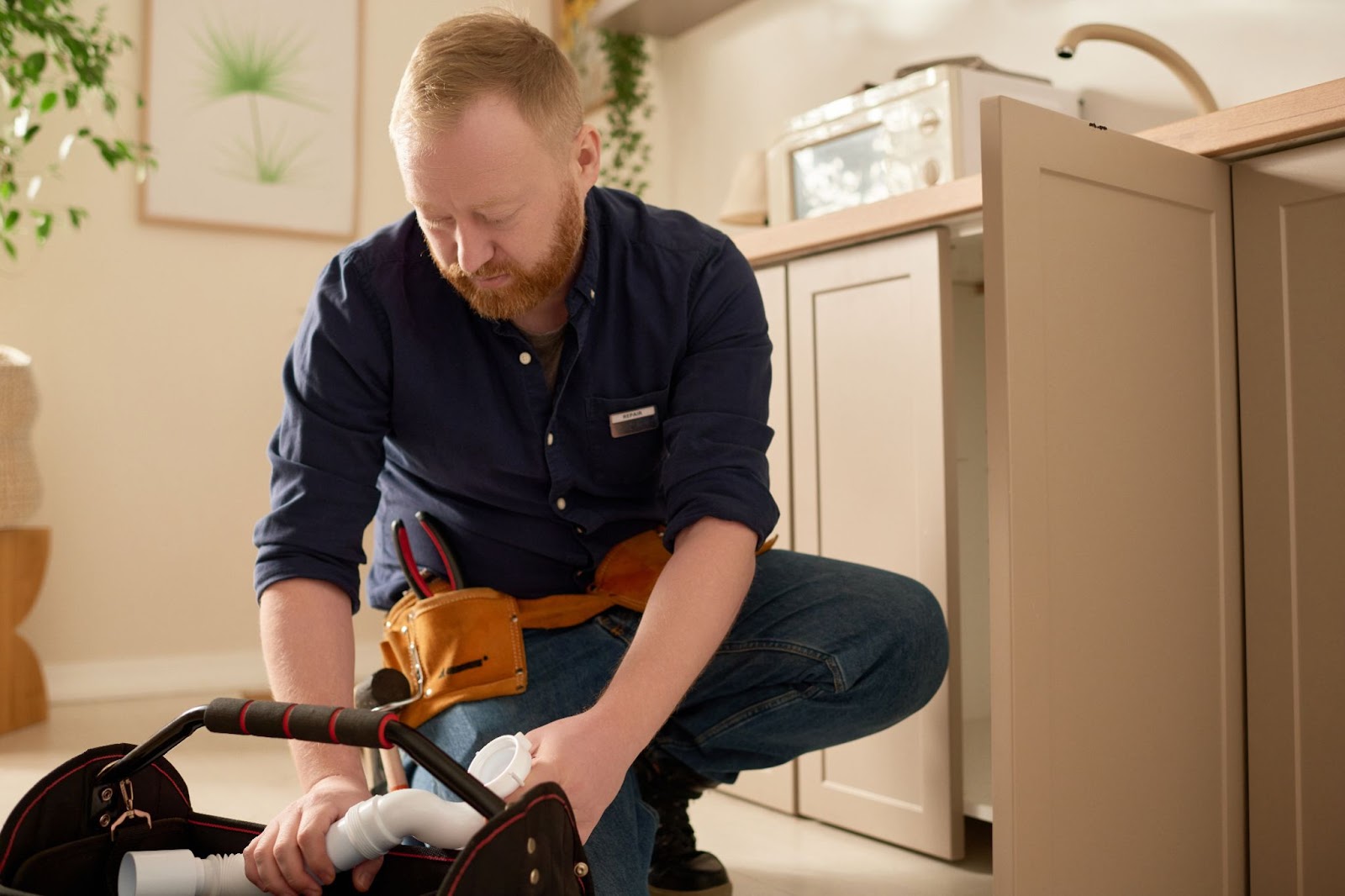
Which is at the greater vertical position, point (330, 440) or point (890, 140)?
point (890, 140)

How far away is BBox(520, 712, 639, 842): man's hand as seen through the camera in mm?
832

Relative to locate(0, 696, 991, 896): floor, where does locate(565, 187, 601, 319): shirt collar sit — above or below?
above

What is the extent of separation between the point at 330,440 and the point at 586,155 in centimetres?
38

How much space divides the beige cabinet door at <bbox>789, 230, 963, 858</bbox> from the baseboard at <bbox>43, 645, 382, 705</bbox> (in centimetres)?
166

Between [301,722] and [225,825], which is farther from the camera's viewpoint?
[225,825]

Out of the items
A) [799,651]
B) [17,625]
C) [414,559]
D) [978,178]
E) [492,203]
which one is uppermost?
[978,178]

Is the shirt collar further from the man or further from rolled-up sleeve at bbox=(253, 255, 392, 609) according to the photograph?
rolled-up sleeve at bbox=(253, 255, 392, 609)

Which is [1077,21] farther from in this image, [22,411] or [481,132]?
[22,411]

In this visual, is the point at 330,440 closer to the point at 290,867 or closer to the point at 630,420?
the point at 630,420

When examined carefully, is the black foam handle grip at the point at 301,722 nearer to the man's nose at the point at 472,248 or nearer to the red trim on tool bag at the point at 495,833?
the red trim on tool bag at the point at 495,833

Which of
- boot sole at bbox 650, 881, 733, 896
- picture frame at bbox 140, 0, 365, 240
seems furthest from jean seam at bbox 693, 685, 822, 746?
picture frame at bbox 140, 0, 365, 240

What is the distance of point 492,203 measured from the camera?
3.58 feet

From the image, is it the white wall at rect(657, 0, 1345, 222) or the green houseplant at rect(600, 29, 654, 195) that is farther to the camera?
the green houseplant at rect(600, 29, 654, 195)

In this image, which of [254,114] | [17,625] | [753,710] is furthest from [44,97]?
[753,710]
